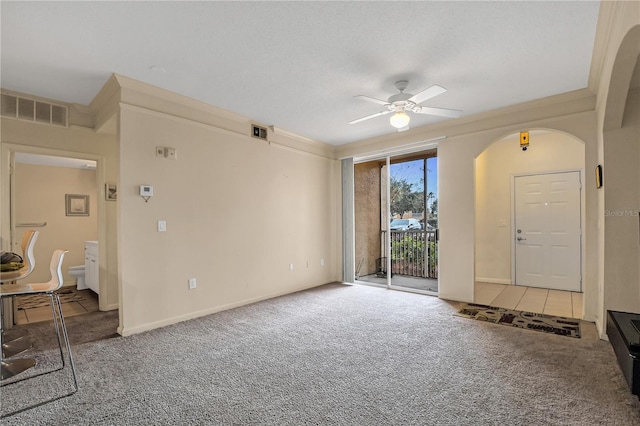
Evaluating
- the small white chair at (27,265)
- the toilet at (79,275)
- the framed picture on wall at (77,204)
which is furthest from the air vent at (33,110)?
the framed picture on wall at (77,204)

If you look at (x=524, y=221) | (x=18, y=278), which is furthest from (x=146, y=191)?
(x=524, y=221)

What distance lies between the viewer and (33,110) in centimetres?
355

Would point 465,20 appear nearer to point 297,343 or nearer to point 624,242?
point 624,242

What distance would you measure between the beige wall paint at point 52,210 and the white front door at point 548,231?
7.88m

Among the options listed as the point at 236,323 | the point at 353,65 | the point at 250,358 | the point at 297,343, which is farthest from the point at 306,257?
the point at 353,65

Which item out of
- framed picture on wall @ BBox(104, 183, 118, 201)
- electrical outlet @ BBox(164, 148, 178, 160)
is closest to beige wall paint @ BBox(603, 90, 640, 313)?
electrical outlet @ BBox(164, 148, 178, 160)

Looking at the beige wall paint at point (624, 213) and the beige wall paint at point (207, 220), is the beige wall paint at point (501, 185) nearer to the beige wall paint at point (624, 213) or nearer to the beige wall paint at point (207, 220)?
the beige wall paint at point (624, 213)

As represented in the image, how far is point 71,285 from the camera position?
19.0ft

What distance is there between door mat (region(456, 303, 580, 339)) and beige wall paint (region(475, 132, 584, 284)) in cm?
195

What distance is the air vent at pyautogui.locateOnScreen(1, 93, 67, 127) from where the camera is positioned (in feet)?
11.1

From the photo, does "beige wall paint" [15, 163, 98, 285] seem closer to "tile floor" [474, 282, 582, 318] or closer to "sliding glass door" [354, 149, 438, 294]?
"sliding glass door" [354, 149, 438, 294]

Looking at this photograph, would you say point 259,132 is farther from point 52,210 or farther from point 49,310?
point 52,210

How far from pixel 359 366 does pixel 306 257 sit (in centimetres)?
307

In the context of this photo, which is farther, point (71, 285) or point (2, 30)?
point (71, 285)
